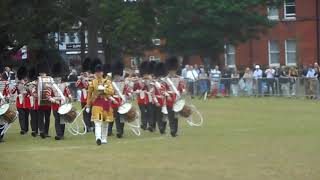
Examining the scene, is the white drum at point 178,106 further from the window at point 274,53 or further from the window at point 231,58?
the window at point 274,53

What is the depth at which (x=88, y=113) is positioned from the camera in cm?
2333

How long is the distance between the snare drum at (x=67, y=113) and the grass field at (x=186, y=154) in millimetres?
564

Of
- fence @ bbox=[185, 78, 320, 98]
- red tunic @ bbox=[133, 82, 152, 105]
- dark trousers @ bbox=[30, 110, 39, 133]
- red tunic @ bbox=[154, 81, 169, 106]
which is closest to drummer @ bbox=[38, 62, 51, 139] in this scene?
dark trousers @ bbox=[30, 110, 39, 133]

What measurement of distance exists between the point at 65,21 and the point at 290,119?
27732mm

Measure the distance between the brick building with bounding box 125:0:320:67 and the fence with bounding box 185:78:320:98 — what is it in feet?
67.5

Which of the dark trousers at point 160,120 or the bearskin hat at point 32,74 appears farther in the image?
the bearskin hat at point 32,74

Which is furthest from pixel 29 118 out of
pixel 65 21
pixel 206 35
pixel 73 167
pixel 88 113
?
pixel 206 35

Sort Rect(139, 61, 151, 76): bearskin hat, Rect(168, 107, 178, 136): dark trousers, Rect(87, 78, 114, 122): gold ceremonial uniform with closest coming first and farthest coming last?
1. Rect(87, 78, 114, 122): gold ceremonial uniform
2. Rect(168, 107, 178, 136): dark trousers
3. Rect(139, 61, 151, 76): bearskin hat

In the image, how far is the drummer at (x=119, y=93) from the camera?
21.7 meters

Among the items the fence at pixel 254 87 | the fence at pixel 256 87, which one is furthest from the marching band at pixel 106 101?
the fence at pixel 256 87

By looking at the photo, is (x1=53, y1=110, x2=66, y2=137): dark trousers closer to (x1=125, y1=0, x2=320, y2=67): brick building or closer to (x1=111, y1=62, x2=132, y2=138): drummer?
(x1=111, y1=62, x2=132, y2=138): drummer

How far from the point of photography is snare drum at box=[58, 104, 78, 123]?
21572 millimetres

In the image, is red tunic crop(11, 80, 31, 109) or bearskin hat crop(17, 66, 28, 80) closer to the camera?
red tunic crop(11, 80, 31, 109)

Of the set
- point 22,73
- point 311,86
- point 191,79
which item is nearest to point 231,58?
point 191,79
